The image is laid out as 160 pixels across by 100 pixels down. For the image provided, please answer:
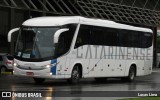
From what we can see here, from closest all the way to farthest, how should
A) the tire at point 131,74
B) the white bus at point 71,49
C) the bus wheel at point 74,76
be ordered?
1. the white bus at point 71,49
2. the bus wheel at point 74,76
3. the tire at point 131,74

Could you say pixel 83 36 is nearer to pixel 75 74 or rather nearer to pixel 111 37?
pixel 75 74

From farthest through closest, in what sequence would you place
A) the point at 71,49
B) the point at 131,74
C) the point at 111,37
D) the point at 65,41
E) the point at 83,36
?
1. the point at 131,74
2. the point at 111,37
3. the point at 83,36
4. the point at 71,49
5. the point at 65,41

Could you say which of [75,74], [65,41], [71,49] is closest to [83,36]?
[71,49]

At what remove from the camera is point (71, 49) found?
74.7 ft

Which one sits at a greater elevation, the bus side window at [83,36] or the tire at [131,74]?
the bus side window at [83,36]

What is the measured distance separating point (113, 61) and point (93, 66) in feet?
7.32

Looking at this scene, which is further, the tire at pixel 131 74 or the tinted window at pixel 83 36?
the tire at pixel 131 74

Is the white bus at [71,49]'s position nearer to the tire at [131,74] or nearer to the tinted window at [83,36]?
the tinted window at [83,36]

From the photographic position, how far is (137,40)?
2895cm

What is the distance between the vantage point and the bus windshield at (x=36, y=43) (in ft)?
71.5

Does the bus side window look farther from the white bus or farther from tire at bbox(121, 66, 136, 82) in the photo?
tire at bbox(121, 66, 136, 82)

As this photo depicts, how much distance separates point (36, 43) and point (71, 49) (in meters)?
1.78

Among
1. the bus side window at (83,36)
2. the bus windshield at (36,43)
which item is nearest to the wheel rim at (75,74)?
the bus side window at (83,36)

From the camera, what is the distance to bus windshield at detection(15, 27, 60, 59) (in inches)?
858
